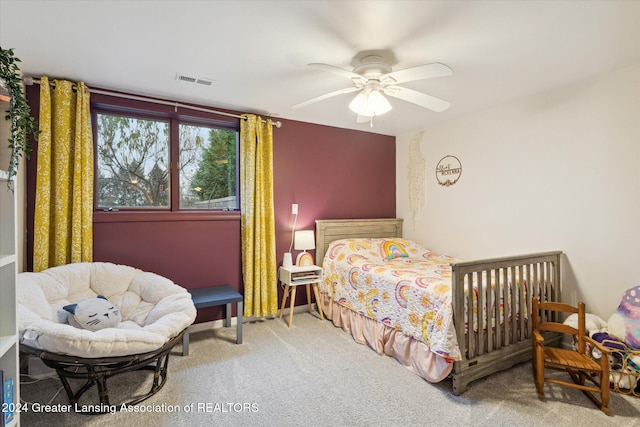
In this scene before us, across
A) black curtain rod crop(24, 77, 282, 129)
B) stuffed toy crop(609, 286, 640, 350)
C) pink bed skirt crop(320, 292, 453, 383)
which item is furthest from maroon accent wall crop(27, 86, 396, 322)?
stuffed toy crop(609, 286, 640, 350)

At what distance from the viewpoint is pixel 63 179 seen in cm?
259

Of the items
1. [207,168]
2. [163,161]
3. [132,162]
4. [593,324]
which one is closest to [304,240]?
[207,168]

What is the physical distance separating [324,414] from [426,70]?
2148 millimetres

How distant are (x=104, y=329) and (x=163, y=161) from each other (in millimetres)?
1779

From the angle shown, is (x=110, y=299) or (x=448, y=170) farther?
(x=448, y=170)

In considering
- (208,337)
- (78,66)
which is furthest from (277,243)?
(78,66)

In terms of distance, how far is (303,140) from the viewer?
3.85 meters

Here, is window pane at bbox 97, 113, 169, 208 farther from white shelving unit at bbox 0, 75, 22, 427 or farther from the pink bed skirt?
the pink bed skirt

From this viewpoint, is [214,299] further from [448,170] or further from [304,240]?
[448,170]

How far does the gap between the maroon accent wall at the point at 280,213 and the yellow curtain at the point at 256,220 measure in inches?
6.4

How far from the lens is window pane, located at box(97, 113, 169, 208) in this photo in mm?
2953

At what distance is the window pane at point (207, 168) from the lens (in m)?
3.30

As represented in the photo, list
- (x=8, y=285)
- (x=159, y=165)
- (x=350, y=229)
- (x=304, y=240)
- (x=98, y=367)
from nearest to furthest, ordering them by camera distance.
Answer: (x=8, y=285)
(x=98, y=367)
(x=159, y=165)
(x=304, y=240)
(x=350, y=229)

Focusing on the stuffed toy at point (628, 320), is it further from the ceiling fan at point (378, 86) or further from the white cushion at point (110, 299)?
the white cushion at point (110, 299)
